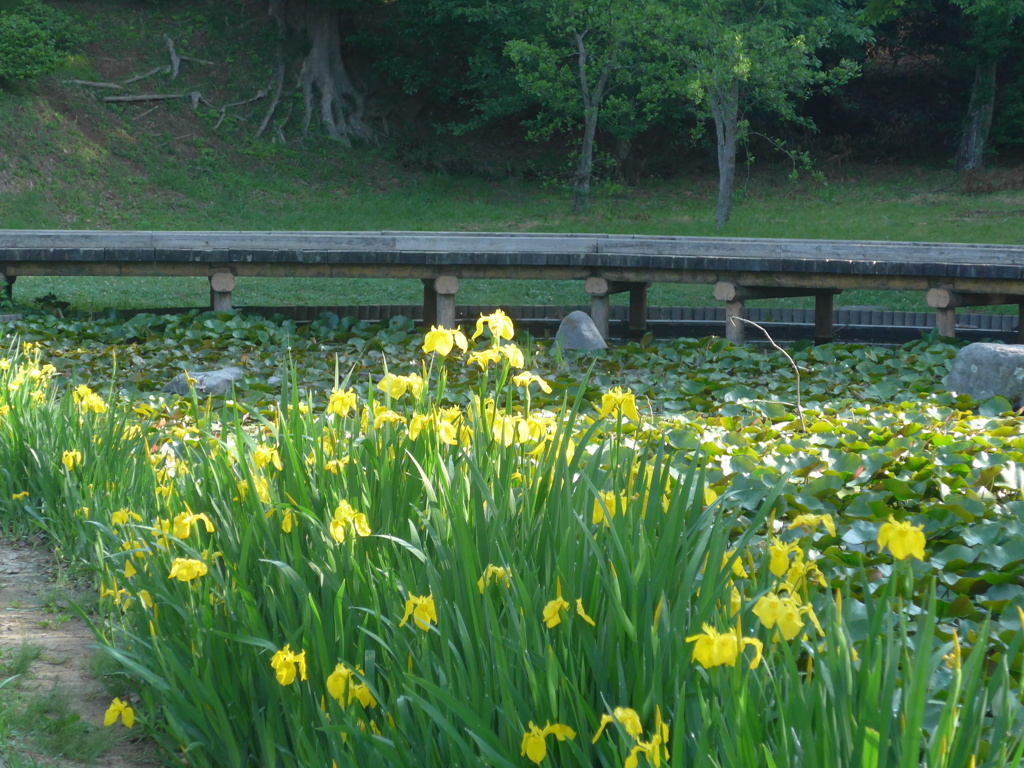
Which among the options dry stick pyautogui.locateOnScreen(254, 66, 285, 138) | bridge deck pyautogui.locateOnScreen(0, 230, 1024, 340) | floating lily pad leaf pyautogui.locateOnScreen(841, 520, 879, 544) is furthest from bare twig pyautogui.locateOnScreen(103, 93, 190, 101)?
Result: floating lily pad leaf pyautogui.locateOnScreen(841, 520, 879, 544)

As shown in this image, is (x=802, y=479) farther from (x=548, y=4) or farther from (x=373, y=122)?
(x=373, y=122)

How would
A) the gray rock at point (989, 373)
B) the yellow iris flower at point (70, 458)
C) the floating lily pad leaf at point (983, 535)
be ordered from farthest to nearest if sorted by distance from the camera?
the gray rock at point (989, 373) < the yellow iris flower at point (70, 458) < the floating lily pad leaf at point (983, 535)

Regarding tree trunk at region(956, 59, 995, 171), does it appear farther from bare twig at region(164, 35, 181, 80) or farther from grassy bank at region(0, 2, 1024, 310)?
bare twig at region(164, 35, 181, 80)

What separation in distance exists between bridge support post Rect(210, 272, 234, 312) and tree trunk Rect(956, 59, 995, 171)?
2148 centimetres

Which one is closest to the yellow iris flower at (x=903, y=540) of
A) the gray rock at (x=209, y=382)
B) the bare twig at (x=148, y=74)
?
the gray rock at (x=209, y=382)

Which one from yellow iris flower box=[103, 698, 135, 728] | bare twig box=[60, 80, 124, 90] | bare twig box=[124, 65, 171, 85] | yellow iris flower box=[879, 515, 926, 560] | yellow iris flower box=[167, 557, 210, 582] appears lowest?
yellow iris flower box=[103, 698, 135, 728]

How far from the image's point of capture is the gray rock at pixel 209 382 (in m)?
7.34

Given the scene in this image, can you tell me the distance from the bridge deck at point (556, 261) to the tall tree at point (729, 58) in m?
9.87

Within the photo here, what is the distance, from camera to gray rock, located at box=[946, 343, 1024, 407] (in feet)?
21.1

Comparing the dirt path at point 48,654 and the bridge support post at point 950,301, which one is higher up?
the bridge support post at point 950,301

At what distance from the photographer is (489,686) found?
71.0 inches

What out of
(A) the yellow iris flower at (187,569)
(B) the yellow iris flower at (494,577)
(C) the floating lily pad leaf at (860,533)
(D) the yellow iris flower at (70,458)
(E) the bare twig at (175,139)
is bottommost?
(C) the floating lily pad leaf at (860,533)

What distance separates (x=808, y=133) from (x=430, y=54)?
409 inches

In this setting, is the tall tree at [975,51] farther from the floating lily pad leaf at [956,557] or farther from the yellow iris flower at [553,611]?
the yellow iris flower at [553,611]
